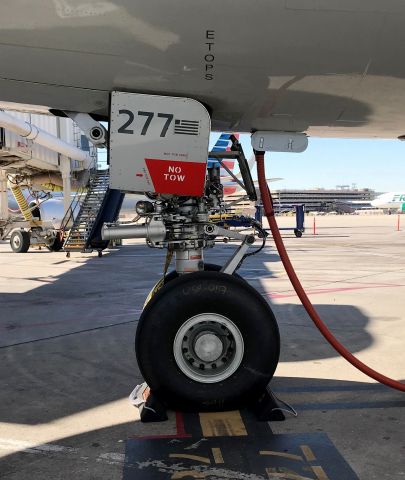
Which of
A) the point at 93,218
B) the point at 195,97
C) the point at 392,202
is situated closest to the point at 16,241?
the point at 93,218

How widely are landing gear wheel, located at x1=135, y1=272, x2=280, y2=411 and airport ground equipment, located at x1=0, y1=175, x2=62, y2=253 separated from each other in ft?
58.2

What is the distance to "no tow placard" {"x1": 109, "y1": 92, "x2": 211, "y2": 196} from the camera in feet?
12.0

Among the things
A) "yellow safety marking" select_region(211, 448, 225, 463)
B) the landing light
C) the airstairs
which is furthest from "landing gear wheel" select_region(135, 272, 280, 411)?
the airstairs

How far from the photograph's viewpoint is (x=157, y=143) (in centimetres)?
369

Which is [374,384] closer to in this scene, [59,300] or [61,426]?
[61,426]

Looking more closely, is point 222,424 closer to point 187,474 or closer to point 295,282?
point 187,474

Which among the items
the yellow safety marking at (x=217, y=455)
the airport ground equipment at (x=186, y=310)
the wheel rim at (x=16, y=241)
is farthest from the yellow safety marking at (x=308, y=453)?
the wheel rim at (x=16, y=241)

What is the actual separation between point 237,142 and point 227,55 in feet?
4.35

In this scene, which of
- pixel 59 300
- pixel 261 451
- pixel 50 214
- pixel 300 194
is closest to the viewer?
pixel 261 451

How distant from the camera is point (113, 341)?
19.7ft

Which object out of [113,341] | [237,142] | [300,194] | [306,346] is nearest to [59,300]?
[113,341]

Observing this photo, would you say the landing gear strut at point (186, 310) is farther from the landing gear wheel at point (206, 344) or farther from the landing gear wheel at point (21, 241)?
the landing gear wheel at point (21, 241)

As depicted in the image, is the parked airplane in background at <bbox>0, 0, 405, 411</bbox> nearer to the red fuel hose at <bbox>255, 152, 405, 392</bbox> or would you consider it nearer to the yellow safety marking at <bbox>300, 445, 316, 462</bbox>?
the red fuel hose at <bbox>255, 152, 405, 392</bbox>

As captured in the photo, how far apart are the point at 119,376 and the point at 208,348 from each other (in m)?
1.39
